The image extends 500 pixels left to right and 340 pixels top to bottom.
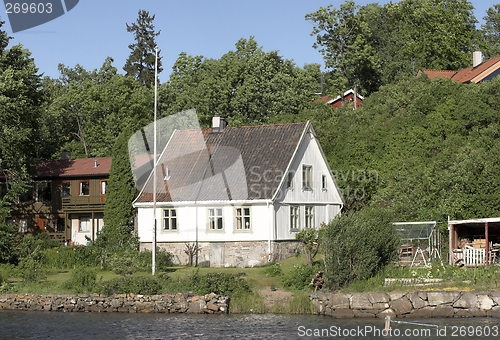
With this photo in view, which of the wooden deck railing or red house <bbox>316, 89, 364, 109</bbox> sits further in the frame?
red house <bbox>316, 89, 364, 109</bbox>

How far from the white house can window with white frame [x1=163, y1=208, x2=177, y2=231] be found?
3 centimetres

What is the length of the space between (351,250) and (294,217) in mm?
13323

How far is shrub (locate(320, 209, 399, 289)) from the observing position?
32781mm

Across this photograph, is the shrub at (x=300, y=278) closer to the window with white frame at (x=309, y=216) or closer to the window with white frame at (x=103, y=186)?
the window with white frame at (x=309, y=216)

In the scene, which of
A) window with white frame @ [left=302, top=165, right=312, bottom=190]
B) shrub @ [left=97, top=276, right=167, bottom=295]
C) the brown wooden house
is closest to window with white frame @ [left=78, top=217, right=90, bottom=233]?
the brown wooden house

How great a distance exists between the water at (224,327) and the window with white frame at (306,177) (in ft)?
53.6

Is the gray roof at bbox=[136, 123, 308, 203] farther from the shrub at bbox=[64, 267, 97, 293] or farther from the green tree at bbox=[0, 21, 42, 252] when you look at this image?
the shrub at bbox=[64, 267, 97, 293]

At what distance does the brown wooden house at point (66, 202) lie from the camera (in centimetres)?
5797

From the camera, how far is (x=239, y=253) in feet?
144

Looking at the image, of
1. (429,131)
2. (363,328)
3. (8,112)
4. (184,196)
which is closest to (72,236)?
(8,112)

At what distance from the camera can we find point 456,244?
125 ft

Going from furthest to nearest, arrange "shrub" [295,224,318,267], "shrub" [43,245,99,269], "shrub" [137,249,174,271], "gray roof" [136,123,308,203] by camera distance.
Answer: "gray roof" [136,123,308,203] < "shrub" [43,245,99,269] < "shrub" [137,249,174,271] < "shrub" [295,224,318,267]

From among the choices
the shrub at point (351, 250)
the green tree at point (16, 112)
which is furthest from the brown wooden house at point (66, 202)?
the shrub at point (351, 250)

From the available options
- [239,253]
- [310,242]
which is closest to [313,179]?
[239,253]
